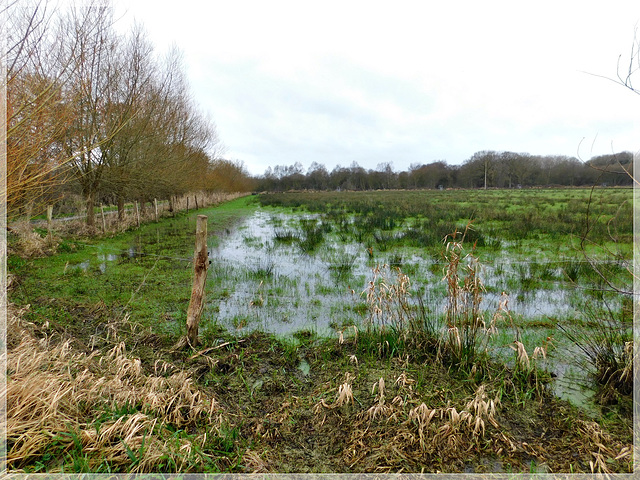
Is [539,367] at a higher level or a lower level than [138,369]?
lower

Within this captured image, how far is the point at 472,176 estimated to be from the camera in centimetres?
5000

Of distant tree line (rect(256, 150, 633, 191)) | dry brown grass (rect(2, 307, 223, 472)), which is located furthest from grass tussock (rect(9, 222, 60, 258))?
distant tree line (rect(256, 150, 633, 191))

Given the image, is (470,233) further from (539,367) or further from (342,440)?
(342,440)

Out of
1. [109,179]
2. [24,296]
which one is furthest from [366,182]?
[24,296]

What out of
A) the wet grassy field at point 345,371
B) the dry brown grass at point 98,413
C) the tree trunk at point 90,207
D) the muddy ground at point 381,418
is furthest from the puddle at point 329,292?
the tree trunk at point 90,207

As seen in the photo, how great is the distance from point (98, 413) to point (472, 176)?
176ft

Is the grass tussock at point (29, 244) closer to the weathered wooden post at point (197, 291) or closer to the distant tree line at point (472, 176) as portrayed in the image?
the weathered wooden post at point (197, 291)

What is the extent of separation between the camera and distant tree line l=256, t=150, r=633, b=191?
28777 mm

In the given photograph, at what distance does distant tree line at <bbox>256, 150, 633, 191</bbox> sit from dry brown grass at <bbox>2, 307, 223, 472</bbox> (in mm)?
3948

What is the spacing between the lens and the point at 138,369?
11.1ft

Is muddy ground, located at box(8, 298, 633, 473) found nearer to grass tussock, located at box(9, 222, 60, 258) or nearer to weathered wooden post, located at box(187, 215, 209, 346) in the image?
weathered wooden post, located at box(187, 215, 209, 346)

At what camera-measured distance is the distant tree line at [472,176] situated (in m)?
28.8

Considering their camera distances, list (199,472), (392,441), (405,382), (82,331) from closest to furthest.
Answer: (199,472) → (392,441) → (405,382) → (82,331)

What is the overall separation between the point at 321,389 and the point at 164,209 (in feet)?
78.1
